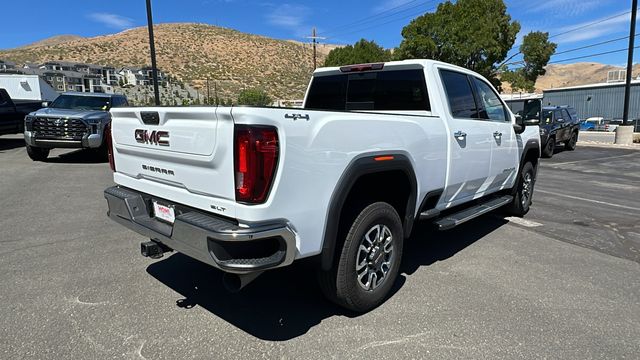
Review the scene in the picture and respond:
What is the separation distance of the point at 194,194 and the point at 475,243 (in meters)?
3.63

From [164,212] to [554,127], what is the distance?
1587cm

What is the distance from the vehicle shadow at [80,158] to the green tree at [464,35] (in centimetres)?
2433

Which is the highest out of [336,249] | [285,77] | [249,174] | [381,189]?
[285,77]

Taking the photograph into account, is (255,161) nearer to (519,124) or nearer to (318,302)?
(318,302)

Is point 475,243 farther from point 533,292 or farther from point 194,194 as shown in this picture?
point 194,194

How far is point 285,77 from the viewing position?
8994cm

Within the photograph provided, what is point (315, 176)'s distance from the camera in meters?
2.70

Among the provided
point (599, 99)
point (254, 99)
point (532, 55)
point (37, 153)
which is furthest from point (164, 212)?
point (599, 99)

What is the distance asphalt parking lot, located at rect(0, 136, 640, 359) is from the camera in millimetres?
2848

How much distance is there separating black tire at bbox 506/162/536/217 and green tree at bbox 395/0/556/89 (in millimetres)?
25906

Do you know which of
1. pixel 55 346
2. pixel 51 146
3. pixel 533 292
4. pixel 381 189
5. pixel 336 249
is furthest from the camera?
pixel 51 146

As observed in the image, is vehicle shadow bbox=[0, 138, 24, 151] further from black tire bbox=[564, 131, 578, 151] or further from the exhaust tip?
black tire bbox=[564, 131, 578, 151]

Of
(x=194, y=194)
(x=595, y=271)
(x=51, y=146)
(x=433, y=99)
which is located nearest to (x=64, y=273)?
(x=194, y=194)

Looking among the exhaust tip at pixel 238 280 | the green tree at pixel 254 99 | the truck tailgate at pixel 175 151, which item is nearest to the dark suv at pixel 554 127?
the green tree at pixel 254 99
